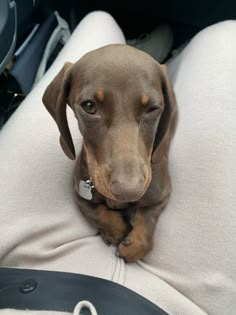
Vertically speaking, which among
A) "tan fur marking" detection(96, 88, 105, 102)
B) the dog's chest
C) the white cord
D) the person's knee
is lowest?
the dog's chest

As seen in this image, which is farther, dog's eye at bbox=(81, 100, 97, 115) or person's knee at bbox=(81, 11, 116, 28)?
person's knee at bbox=(81, 11, 116, 28)

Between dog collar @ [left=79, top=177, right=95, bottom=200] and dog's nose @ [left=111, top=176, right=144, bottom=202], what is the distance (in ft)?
1.35

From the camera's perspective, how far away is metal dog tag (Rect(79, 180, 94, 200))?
1.50 meters

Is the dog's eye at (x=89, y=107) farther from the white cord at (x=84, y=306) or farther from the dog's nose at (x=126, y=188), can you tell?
the white cord at (x=84, y=306)

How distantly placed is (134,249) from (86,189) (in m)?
0.26

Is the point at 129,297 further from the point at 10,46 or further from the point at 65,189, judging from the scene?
the point at 10,46

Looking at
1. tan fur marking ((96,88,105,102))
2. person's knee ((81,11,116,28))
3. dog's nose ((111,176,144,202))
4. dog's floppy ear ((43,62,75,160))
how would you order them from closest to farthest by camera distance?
1. dog's nose ((111,176,144,202))
2. tan fur marking ((96,88,105,102))
3. dog's floppy ear ((43,62,75,160))
4. person's knee ((81,11,116,28))

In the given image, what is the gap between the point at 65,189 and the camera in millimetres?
1620

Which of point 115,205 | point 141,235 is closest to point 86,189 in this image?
point 115,205

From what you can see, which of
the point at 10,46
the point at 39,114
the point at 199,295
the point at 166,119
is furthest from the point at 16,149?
the point at 199,295

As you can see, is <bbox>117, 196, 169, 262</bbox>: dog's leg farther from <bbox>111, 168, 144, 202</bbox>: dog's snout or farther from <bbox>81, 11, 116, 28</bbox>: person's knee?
<bbox>81, 11, 116, 28</bbox>: person's knee

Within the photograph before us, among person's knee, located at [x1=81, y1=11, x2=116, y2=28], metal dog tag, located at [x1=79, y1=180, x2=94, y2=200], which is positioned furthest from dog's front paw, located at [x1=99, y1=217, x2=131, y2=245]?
person's knee, located at [x1=81, y1=11, x2=116, y2=28]

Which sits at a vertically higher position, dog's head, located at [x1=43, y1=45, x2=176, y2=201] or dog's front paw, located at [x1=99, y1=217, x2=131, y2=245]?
dog's head, located at [x1=43, y1=45, x2=176, y2=201]

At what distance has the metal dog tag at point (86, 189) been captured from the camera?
150 centimetres
